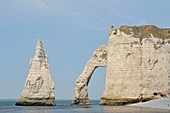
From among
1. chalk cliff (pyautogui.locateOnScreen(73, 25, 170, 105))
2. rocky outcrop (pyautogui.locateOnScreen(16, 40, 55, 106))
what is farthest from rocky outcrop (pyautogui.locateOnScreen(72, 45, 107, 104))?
rocky outcrop (pyautogui.locateOnScreen(16, 40, 55, 106))

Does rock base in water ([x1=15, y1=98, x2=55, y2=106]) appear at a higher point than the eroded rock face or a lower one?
lower

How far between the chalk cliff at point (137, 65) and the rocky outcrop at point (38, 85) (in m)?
7.62

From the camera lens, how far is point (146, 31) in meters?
58.4

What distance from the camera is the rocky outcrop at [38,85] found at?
192ft

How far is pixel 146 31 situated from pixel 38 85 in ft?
50.7

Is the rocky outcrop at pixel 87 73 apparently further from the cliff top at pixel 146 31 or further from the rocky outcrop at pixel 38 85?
the cliff top at pixel 146 31

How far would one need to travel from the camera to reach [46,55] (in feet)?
199

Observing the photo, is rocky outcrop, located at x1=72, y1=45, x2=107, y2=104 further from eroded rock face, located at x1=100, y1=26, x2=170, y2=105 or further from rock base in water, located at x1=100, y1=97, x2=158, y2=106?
rock base in water, located at x1=100, y1=97, x2=158, y2=106

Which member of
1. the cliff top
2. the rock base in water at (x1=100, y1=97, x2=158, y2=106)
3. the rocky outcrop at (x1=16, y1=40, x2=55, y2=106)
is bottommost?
the rock base in water at (x1=100, y1=97, x2=158, y2=106)

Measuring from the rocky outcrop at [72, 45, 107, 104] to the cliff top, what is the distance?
7.06 meters

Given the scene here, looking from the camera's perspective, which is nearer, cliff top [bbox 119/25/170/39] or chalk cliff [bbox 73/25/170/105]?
chalk cliff [bbox 73/25/170/105]

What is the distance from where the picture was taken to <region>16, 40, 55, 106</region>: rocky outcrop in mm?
58531

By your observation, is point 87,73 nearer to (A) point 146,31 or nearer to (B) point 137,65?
(B) point 137,65

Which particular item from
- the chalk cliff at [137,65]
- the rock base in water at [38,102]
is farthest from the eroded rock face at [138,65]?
the rock base in water at [38,102]
